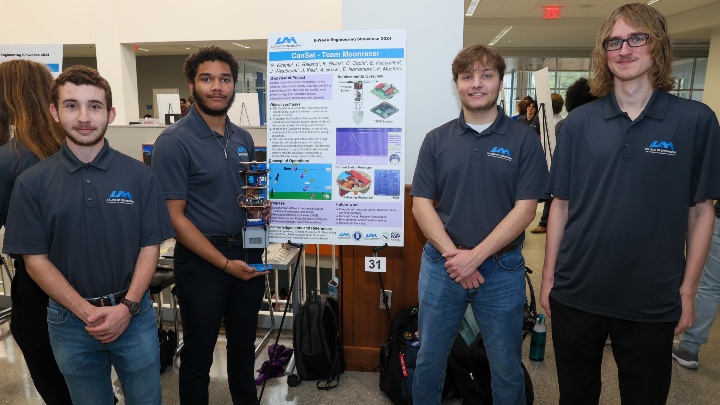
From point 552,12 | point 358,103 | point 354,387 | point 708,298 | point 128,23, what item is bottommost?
point 354,387

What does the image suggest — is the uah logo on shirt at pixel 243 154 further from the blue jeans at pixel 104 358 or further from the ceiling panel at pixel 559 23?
the ceiling panel at pixel 559 23

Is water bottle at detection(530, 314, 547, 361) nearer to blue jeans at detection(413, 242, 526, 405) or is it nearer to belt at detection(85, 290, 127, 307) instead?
blue jeans at detection(413, 242, 526, 405)

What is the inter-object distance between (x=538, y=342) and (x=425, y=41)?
190cm

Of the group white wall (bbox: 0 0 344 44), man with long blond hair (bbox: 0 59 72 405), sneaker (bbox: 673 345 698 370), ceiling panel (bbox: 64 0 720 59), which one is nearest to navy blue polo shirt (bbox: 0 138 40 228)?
man with long blond hair (bbox: 0 59 72 405)

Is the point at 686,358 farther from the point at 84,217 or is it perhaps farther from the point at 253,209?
the point at 84,217

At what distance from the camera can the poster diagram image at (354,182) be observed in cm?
206

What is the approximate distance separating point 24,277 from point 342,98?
1418 millimetres

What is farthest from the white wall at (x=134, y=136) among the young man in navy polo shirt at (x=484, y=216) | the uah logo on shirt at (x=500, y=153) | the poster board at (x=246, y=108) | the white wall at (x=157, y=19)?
the white wall at (x=157, y=19)

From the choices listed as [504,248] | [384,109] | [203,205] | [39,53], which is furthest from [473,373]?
[39,53]

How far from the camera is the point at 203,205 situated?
5.96 ft

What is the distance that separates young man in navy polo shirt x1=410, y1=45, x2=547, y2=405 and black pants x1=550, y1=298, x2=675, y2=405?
21 centimetres

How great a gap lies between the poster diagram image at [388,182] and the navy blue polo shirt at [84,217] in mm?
971

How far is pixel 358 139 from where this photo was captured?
2.04 meters

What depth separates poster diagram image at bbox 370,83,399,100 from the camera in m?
2.01
